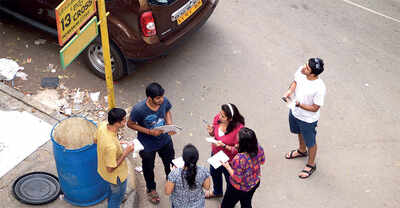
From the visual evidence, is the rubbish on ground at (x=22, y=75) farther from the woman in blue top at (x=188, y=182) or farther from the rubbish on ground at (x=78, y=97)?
the woman in blue top at (x=188, y=182)

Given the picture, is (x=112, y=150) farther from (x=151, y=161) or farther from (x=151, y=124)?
(x=151, y=161)

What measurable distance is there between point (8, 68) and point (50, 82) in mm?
656

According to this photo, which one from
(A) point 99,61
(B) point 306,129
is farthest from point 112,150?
(A) point 99,61

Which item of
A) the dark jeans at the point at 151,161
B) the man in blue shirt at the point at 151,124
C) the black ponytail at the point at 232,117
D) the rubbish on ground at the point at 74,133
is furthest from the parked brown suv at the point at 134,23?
the black ponytail at the point at 232,117

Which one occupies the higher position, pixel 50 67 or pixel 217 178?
pixel 50 67

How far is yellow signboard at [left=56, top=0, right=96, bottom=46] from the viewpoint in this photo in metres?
4.11

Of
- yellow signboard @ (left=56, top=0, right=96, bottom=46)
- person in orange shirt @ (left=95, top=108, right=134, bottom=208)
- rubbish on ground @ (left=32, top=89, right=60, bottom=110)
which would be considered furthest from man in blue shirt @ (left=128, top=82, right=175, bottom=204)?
rubbish on ground @ (left=32, top=89, right=60, bottom=110)

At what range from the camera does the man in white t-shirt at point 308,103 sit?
5035 millimetres

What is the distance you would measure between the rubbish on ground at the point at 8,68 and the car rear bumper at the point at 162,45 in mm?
1722

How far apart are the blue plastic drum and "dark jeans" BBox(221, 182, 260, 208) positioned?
A: 1.34 m

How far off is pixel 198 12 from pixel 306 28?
2464 mm

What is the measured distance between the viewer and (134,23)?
19.5ft

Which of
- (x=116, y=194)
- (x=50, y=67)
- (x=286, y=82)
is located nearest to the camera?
(x=116, y=194)

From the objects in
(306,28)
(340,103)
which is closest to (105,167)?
(340,103)
